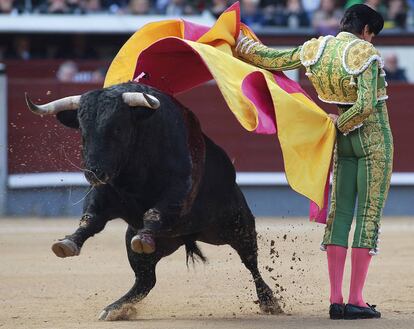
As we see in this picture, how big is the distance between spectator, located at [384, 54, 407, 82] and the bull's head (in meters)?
6.79

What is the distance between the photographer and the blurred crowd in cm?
1158

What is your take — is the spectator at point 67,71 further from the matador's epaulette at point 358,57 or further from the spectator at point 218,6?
the matador's epaulette at point 358,57

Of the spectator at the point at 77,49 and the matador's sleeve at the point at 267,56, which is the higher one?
the matador's sleeve at the point at 267,56

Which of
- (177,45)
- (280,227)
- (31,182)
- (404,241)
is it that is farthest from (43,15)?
(177,45)

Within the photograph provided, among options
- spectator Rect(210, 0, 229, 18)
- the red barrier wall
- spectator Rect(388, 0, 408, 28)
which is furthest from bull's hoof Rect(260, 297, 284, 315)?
spectator Rect(388, 0, 408, 28)

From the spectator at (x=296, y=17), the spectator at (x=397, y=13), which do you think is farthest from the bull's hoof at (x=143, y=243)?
the spectator at (x=397, y=13)

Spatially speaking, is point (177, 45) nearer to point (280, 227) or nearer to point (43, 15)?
point (280, 227)

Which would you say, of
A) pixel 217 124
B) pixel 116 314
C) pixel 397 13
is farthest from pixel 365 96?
pixel 397 13

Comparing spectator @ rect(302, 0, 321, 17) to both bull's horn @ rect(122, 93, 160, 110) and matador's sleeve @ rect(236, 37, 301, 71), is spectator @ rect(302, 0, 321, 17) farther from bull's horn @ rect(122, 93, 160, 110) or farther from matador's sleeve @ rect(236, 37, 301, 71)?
bull's horn @ rect(122, 93, 160, 110)

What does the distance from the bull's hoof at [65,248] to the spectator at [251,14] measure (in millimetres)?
7082

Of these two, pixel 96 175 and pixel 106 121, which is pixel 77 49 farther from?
pixel 96 175

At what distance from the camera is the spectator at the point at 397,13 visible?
11.6 meters

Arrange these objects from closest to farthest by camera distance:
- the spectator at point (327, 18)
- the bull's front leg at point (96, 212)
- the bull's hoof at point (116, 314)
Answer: the bull's front leg at point (96, 212) → the bull's hoof at point (116, 314) → the spectator at point (327, 18)

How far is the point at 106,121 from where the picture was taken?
463 centimetres
